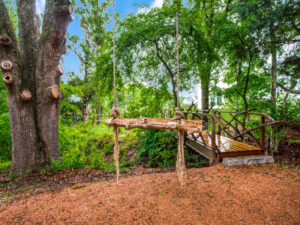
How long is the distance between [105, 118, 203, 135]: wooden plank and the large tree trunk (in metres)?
2.53

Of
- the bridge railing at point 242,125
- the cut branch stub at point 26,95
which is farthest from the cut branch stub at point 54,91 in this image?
the bridge railing at point 242,125

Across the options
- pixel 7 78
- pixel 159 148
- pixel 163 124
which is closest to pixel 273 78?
pixel 159 148

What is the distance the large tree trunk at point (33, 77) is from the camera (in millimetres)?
3545

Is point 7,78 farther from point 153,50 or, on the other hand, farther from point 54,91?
point 153,50

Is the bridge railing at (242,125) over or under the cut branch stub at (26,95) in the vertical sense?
under

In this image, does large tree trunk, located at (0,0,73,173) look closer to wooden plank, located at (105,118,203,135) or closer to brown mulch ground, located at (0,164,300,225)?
brown mulch ground, located at (0,164,300,225)

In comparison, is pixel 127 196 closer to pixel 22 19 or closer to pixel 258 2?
pixel 22 19

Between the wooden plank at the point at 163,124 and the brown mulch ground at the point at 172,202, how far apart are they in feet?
3.65

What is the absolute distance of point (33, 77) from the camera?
3.75 meters

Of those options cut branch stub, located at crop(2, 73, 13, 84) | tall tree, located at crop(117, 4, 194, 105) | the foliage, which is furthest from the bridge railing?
cut branch stub, located at crop(2, 73, 13, 84)

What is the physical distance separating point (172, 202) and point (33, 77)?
3.96 m

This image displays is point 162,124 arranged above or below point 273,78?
below

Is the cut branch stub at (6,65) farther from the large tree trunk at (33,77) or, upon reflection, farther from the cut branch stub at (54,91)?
the cut branch stub at (54,91)

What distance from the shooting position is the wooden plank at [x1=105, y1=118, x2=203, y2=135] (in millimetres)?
1845
